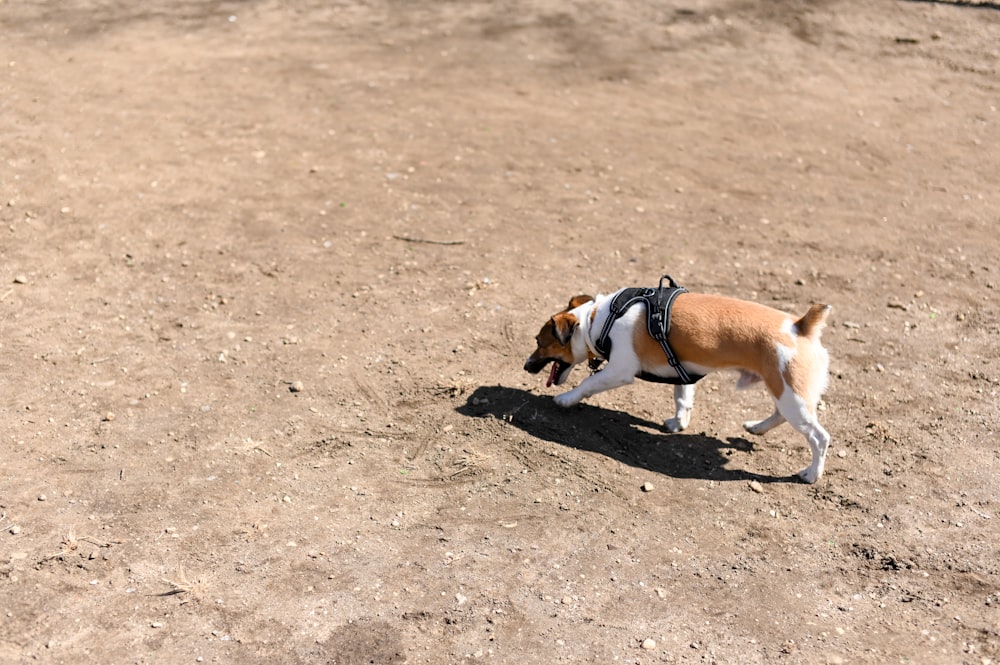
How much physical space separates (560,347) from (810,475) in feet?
6.63

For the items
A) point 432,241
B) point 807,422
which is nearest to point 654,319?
point 807,422

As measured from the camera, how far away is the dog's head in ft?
24.5

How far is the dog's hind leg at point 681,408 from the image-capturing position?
766 centimetres

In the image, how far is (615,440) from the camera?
761 centimetres

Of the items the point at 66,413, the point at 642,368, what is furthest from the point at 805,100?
the point at 66,413

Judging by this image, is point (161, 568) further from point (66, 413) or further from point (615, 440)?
point (615, 440)

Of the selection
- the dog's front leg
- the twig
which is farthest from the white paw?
the twig

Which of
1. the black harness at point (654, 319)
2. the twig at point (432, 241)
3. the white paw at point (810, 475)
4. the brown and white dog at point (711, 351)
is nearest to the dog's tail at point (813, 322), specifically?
the brown and white dog at point (711, 351)

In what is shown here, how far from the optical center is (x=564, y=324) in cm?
744

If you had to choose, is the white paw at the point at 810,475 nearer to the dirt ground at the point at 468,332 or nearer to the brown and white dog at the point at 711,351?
the brown and white dog at the point at 711,351

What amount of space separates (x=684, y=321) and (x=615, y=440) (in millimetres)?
1141

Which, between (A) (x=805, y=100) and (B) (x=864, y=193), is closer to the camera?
(B) (x=864, y=193)

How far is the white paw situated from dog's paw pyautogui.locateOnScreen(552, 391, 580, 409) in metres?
1.72

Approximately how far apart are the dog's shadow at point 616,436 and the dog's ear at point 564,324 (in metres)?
0.69
